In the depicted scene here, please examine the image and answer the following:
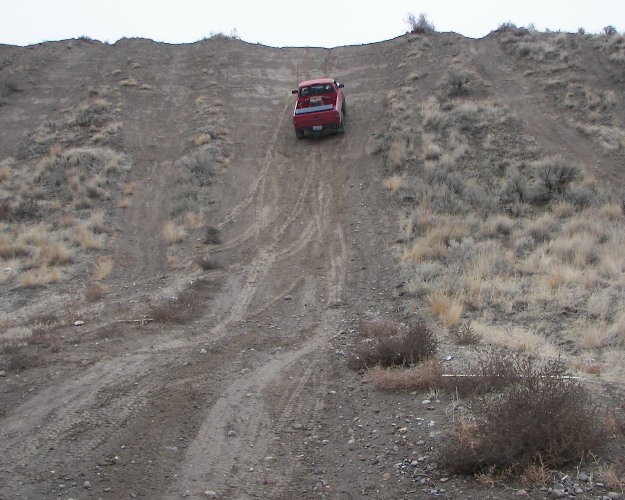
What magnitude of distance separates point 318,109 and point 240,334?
45.4ft

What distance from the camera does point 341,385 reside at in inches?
323

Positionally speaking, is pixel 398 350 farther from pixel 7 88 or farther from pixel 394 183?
pixel 7 88

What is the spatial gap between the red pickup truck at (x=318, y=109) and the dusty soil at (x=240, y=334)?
2.22 feet

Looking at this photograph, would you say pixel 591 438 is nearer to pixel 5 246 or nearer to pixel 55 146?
pixel 5 246

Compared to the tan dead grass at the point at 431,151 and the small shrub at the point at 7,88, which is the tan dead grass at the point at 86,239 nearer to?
the tan dead grass at the point at 431,151

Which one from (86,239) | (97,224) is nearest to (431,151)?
(97,224)

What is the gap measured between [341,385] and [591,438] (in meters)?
3.68

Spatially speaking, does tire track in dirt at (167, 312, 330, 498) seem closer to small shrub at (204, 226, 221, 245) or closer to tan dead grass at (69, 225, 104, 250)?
small shrub at (204, 226, 221, 245)

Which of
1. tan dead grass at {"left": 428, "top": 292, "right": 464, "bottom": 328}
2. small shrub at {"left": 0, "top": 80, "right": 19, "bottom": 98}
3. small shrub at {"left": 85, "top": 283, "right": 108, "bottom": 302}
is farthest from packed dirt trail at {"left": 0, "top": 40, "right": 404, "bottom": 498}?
small shrub at {"left": 0, "top": 80, "right": 19, "bottom": 98}

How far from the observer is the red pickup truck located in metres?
22.7

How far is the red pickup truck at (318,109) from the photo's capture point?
2273 cm

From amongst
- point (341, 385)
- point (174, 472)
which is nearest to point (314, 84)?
point (341, 385)

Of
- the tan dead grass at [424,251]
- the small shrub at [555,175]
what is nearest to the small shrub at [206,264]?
the tan dead grass at [424,251]

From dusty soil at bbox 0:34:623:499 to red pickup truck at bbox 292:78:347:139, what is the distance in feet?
2.22
